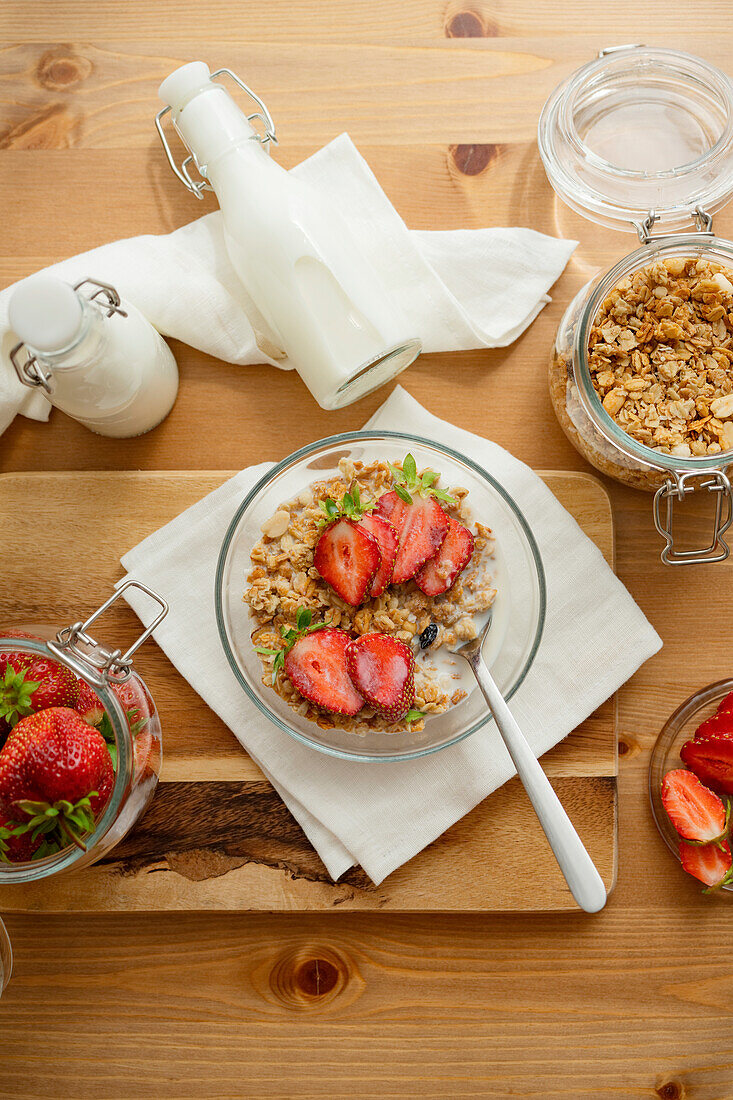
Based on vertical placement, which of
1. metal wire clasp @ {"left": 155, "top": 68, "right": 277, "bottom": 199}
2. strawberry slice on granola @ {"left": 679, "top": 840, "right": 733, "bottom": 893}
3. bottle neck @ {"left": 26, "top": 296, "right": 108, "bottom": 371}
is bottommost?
strawberry slice on granola @ {"left": 679, "top": 840, "right": 733, "bottom": 893}

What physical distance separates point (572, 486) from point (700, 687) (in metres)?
0.30

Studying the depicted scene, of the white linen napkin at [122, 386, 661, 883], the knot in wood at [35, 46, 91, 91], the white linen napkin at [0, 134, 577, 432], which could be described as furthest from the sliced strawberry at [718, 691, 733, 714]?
the knot in wood at [35, 46, 91, 91]

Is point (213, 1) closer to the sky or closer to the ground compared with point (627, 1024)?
closer to the sky

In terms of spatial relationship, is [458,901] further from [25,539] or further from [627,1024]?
[25,539]

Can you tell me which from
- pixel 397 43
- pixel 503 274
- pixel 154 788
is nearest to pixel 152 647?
pixel 154 788

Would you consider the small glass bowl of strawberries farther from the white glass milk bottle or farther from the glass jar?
the white glass milk bottle

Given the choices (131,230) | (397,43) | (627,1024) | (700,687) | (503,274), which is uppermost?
(397,43)

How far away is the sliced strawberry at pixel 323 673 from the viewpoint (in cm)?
87

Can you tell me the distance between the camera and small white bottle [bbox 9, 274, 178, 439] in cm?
81

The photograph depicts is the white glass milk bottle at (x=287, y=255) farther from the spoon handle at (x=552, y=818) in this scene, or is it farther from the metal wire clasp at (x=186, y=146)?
the spoon handle at (x=552, y=818)

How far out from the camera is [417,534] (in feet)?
2.93

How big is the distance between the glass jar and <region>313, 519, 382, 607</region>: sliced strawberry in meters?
0.29

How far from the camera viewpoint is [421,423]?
101 centimetres

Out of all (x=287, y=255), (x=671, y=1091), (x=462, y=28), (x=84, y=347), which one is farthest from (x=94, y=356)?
(x=671, y=1091)
